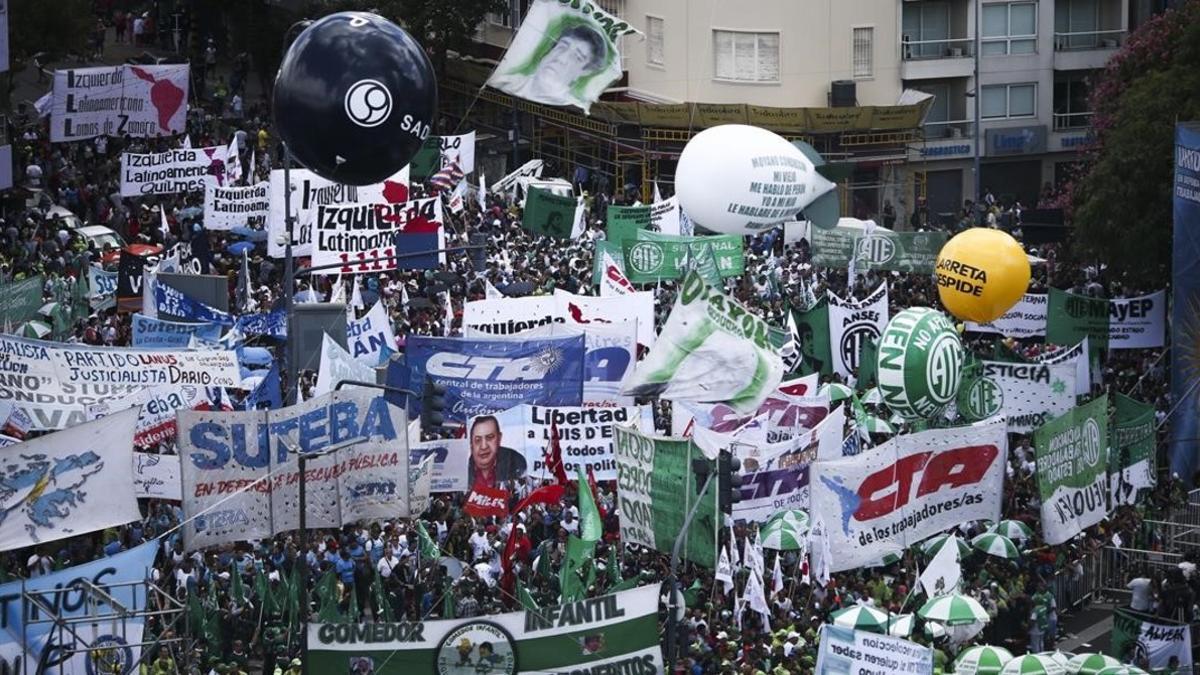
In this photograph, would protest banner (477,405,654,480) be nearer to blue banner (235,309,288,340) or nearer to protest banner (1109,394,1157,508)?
blue banner (235,309,288,340)

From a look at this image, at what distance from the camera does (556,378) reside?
31.6 metres

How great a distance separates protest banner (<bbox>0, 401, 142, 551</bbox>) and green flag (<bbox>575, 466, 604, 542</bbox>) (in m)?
4.97

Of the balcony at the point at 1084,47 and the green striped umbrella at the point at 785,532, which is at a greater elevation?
→ the balcony at the point at 1084,47

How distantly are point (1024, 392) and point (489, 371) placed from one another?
291 inches

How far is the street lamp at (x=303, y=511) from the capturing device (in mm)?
23559

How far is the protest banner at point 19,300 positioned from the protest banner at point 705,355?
958 cm

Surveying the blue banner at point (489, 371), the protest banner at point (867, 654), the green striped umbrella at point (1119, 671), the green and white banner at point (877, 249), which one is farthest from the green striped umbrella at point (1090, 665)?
the green and white banner at point (877, 249)

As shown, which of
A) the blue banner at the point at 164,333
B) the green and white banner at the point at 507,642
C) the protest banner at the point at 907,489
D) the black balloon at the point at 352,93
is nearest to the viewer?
the black balloon at the point at 352,93

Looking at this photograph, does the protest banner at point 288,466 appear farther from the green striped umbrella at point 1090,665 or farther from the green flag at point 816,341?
the green flag at point 816,341

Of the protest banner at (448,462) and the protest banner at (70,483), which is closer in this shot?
the protest banner at (70,483)

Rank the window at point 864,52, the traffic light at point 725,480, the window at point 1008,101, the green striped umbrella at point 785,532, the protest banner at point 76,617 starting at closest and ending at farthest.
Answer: the protest banner at point 76,617 → the traffic light at point 725,480 → the green striped umbrella at point 785,532 → the window at point 864,52 → the window at point 1008,101

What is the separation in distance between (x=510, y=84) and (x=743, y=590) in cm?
1259

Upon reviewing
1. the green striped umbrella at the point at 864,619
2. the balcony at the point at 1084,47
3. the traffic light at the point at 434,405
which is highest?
the balcony at the point at 1084,47

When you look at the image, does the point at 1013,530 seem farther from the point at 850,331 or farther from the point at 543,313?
the point at 543,313
